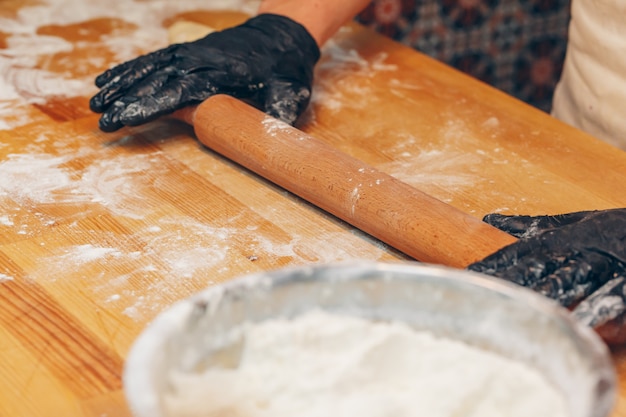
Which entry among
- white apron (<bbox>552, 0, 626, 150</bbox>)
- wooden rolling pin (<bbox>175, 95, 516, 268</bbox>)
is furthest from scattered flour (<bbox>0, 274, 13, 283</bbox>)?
white apron (<bbox>552, 0, 626, 150</bbox>)

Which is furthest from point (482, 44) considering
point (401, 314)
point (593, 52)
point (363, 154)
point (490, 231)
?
point (401, 314)

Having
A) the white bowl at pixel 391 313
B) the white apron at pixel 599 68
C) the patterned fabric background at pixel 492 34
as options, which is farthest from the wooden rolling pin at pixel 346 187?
the patterned fabric background at pixel 492 34

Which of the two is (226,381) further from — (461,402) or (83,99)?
(83,99)

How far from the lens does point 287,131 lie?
3.80 ft

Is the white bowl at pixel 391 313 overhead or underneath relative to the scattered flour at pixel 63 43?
overhead

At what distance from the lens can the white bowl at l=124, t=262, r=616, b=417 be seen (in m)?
0.53

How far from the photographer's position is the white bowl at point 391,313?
527 mm

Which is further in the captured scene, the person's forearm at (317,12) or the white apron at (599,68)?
the person's forearm at (317,12)

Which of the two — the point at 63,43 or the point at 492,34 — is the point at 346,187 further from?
the point at 492,34

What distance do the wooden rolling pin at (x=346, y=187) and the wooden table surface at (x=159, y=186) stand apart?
0.08ft

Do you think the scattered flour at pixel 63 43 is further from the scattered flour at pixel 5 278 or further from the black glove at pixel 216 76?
the scattered flour at pixel 5 278

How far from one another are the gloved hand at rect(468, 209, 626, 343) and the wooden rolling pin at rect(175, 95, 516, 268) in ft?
0.16

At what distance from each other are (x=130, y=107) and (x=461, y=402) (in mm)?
832

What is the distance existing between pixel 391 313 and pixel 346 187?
43 cm
